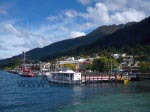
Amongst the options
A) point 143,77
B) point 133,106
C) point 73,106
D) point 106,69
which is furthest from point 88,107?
point 106,69

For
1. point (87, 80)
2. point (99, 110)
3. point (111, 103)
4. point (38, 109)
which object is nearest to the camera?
point (99, 110)

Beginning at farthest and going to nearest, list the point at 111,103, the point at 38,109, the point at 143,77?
the point at 143,77
the point at 111,103
the point at 38,109

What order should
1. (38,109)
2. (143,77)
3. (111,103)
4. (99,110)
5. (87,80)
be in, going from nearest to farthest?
(99,110) → (38,109) → (111,103) → (87,80) → (143,77)

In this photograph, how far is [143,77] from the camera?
13750 centimetres

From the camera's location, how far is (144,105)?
53469 millimetres

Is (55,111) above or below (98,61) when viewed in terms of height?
below

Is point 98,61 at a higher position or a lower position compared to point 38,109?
higher

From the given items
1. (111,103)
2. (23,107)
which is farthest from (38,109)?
(111,103)

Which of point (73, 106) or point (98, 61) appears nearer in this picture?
point (73, 106)

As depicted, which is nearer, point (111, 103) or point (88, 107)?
point (88, 107)

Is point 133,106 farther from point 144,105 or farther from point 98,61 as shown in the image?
point 98,61

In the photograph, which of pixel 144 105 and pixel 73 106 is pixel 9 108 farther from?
pixel 144 105

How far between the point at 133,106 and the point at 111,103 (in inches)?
175

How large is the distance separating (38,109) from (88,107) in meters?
7.67
